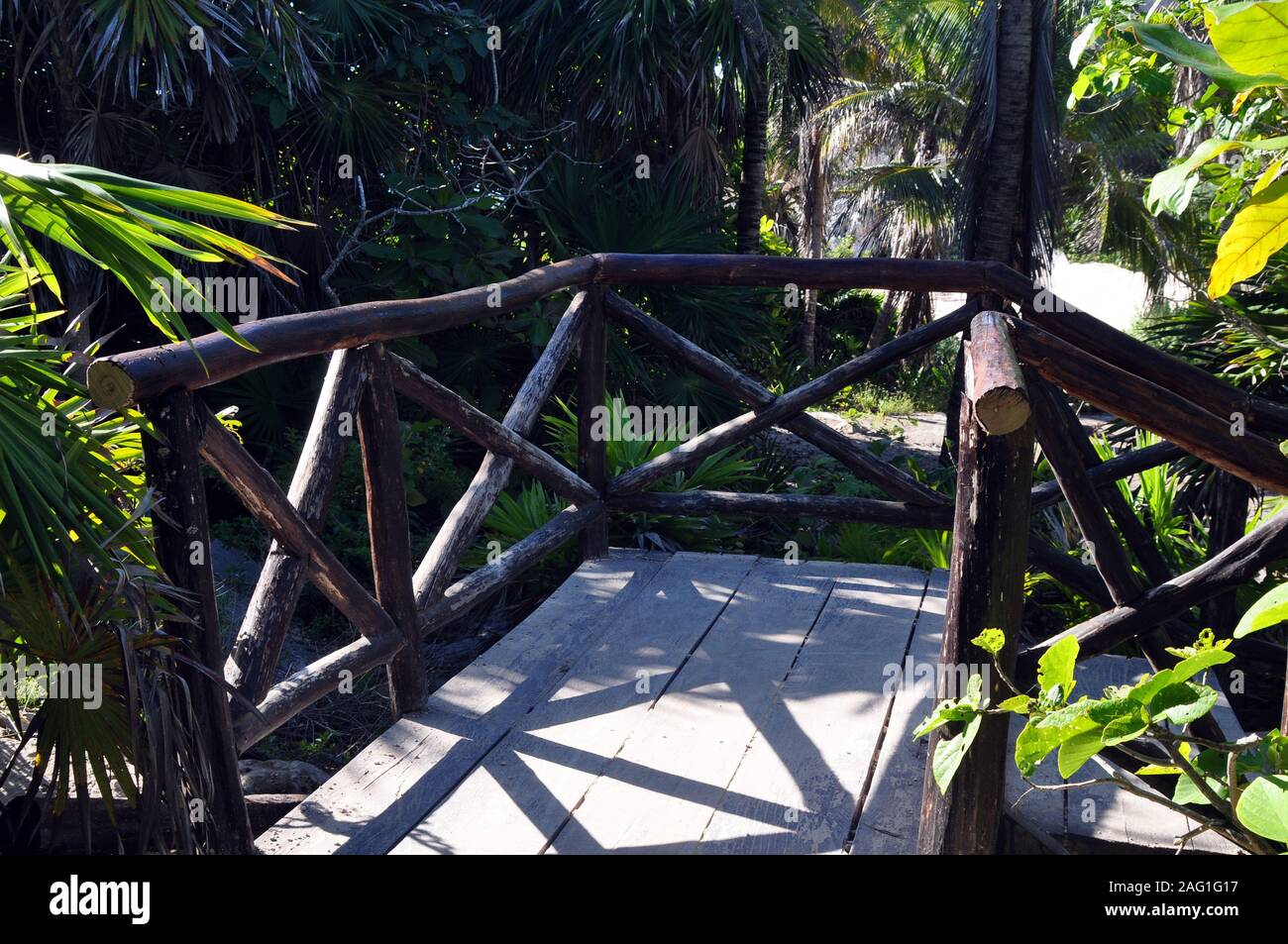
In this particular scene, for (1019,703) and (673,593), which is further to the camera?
(673,593)

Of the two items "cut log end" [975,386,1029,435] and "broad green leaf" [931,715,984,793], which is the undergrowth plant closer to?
"broad green leaf" [931,715,984,793]

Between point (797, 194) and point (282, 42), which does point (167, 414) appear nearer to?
point (282, 42)

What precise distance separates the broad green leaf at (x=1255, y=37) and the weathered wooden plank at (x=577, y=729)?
205 centimetres

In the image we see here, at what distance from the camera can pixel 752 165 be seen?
9.76m

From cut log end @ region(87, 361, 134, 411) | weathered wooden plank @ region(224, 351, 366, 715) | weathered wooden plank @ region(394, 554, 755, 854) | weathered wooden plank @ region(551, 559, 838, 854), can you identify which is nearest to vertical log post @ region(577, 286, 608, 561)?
weathered wooden plank @ region(394, 554, 755, 854)

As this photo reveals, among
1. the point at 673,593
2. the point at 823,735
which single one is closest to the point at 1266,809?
the point at 823,735

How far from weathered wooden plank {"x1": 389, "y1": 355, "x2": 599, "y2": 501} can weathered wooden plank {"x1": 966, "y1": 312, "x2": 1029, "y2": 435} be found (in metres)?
1.67

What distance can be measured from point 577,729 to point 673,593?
3.60ft

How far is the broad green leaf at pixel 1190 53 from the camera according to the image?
118cm

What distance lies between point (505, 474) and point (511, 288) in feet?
1.99

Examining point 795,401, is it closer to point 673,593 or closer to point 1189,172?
point 673,593

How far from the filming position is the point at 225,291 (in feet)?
22.6

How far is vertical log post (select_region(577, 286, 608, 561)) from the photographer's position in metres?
4.31

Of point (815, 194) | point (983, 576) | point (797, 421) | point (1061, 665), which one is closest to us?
point (1061, 665)
